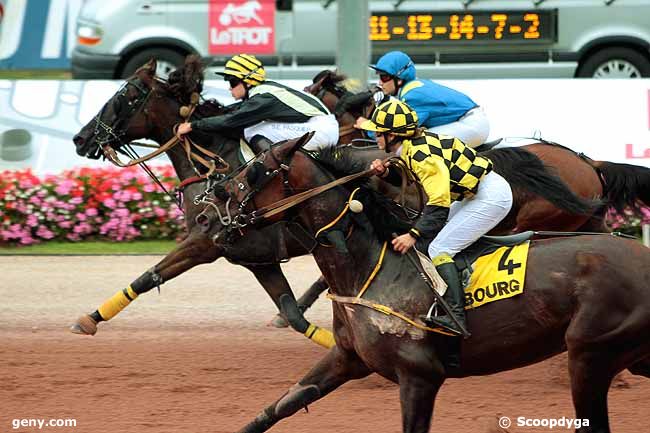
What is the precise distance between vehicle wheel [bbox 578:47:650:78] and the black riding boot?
36.0 feet

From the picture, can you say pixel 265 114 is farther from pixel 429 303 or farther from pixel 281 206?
pixel 429 303

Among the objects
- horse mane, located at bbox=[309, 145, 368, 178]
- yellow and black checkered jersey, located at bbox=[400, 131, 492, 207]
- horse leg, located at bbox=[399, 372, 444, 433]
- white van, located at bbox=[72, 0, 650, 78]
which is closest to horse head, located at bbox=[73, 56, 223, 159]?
horse mane, located at bbox=[309, 145, 368, 178]

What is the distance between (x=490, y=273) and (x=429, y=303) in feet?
1.08

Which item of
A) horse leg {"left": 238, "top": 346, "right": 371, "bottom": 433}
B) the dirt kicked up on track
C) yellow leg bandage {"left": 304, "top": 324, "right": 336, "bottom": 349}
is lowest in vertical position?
the dirt kicked up on track

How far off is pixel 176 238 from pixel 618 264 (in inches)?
273

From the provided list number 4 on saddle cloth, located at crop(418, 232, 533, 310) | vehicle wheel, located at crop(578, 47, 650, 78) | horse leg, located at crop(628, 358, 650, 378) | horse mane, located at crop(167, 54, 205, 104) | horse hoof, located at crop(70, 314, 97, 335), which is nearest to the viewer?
number 4 on saddle cloth, located at crop(418, 232, 533, 310)

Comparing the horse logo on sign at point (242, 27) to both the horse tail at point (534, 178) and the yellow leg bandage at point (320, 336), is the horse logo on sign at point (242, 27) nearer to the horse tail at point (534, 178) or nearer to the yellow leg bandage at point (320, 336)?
the horse tail at point (534, 178)

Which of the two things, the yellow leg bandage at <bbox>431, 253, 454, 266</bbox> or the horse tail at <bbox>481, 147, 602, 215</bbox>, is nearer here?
the yellow leg bandage at <bbox>431, 253, 454, 266</bbox>

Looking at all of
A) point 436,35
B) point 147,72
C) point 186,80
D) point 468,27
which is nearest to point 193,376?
point 186,80

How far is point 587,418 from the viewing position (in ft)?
17.0

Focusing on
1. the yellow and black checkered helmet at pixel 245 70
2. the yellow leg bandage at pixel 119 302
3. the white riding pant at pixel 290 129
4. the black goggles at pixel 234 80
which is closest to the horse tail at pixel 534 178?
the white riding pant at pixel 290 129

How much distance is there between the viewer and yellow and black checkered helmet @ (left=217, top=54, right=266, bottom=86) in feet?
24.7

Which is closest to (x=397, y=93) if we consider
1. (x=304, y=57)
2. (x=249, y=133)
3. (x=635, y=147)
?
(x=249, y=133)

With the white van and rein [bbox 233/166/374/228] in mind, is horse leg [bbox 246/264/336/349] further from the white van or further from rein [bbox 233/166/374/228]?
the white van
